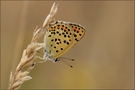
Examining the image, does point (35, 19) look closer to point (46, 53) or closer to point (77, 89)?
point (77, 89)

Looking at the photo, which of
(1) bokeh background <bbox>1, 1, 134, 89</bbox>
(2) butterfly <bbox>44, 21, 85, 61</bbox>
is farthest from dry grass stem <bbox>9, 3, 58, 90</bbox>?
(1) bokeh background <bbox>1, 1, 134, 89</bbox>

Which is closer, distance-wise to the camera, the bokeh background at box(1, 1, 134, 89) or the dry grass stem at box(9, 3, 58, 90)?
the dry grass stem at box(9, 3, 58, 90)

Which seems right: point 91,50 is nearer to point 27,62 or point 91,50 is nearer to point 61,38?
point 61,38

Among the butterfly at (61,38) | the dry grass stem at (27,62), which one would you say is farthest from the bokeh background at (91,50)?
the dry grass stem at (27,62)

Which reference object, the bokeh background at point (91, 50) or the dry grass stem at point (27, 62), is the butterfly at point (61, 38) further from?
the bokeh background at point (91, 50)

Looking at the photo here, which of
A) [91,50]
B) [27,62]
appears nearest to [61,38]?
[27,62]

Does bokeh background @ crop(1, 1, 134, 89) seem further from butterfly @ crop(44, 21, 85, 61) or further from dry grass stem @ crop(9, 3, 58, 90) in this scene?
dry grass stem @ crop(9, 3, 58, 90)
